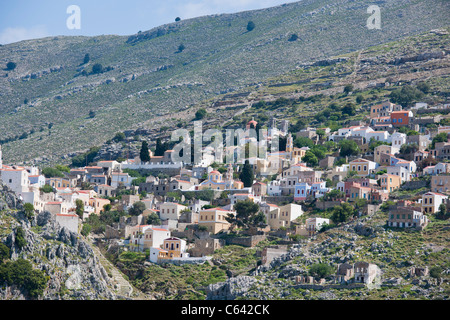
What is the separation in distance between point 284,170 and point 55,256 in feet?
103

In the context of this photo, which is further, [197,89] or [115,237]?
[197,89]

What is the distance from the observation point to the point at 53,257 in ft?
223

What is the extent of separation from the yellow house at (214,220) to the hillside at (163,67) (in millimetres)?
43643

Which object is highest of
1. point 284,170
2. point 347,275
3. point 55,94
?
point 55,94

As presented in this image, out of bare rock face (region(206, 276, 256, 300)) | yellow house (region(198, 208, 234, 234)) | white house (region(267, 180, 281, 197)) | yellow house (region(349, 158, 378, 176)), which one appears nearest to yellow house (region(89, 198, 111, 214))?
yellow house (region(198, 208, 234, 234))

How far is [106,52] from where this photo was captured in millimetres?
194250

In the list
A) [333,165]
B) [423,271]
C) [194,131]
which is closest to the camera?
[423,271]

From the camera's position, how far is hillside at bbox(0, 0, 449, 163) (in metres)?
140

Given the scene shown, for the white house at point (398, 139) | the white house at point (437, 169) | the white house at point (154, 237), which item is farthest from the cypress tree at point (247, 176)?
the white house at point (154, 237)

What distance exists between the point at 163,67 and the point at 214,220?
3795 inches

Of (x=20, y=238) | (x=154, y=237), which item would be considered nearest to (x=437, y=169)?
(x=154, y=237)

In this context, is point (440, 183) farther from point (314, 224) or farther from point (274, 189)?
point (274, 189)
